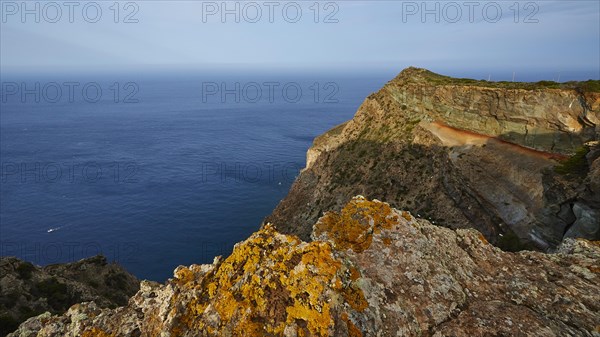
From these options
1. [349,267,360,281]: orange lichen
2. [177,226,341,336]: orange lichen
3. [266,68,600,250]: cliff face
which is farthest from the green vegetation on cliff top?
[177,226,341,336]: orange lichen

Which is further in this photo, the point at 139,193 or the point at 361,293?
the point at 139,193

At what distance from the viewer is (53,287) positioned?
28938 mm

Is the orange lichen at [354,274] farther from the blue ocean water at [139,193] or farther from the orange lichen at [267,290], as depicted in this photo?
the blue ocean water at [139,193]

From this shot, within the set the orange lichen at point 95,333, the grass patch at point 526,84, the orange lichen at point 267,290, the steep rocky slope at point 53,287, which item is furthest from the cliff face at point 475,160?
the orange lichen at point 95,333

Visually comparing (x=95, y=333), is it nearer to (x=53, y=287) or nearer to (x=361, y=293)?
(x=361, y=293)

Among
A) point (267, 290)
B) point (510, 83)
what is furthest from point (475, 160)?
point (267, 290)

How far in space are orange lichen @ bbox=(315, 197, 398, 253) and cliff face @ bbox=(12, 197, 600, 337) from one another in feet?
0.14

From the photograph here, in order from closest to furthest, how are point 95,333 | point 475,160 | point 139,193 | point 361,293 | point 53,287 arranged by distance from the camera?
point 361,293 < point 95,333 < point 53,287 < point 475,160 < point 139,193

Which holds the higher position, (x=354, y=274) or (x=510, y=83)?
(x=510, y=83)

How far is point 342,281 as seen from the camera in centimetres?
984

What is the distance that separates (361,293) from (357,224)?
12.0 feet

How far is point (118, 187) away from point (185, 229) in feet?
120

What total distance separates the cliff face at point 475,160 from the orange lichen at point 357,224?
22735 millimetres

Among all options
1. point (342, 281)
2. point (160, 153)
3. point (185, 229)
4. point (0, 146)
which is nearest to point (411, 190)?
point (342, 281)
